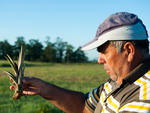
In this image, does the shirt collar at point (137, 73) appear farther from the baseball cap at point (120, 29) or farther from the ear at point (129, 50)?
the baseball cap at point (120, 29)

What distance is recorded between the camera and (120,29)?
2035 millimetres

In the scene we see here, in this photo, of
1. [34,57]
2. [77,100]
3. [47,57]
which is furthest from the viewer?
[47,57]

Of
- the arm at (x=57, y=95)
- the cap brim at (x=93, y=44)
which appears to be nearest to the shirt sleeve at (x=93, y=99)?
the arm at (x=57, y=95)

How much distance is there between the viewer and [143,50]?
6.76 ft

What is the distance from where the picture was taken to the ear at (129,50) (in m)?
2.02

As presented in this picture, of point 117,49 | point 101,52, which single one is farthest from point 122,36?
point 101,52

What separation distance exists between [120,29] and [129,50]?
0.16 metres

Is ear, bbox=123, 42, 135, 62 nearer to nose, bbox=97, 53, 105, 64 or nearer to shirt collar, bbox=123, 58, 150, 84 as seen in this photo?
shirt collar, bbox=123, 58, 150, 84

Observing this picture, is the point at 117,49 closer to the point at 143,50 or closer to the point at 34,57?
the point at 143,50

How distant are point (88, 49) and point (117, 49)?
23 centimetres

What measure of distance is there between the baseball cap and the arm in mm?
768

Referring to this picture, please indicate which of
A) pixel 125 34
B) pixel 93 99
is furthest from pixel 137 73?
pixel 93 99

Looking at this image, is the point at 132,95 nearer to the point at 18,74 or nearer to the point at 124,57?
the point at 124,57

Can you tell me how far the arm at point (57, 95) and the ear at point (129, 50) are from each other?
3.04 ft
